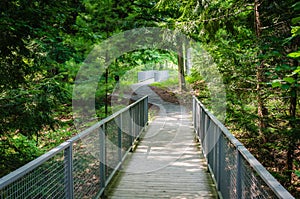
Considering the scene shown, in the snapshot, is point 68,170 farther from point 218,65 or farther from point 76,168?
point 218,65

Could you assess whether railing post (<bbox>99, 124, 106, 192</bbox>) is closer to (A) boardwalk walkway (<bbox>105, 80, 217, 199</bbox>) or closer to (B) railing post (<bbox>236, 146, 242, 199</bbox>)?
(A) boardwalk walkway (<bbox>105, 80, 217, 199</bbox>)

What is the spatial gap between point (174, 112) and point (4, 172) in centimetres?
1001

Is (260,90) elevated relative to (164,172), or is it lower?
elevated

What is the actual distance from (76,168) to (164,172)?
90.8 inches

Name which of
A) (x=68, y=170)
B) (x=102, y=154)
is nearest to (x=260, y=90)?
(x=102, y=154)

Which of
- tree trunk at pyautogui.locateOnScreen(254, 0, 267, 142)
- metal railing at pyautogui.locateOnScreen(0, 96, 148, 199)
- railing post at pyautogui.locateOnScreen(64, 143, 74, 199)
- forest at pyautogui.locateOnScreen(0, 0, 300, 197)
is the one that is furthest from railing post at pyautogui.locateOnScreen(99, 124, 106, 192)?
tree trunk at pyautogui.locateOnScreen(254, 0, 267, 142)

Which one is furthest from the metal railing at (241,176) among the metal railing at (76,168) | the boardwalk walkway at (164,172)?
the metal railing at (76,168)

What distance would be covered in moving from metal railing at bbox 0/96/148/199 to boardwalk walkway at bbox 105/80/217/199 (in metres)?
0.27

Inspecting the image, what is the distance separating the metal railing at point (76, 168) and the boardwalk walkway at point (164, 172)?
0.27 metres

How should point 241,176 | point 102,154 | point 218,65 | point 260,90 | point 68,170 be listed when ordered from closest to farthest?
point 241,176
point 68,170
point 102,154
point 260,90
point 218,65

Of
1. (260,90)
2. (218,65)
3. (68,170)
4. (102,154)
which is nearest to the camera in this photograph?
(68,170)

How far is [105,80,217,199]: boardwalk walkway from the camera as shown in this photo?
4.15 m

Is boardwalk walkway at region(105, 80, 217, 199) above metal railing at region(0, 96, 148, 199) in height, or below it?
below

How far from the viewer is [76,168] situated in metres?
3.07
